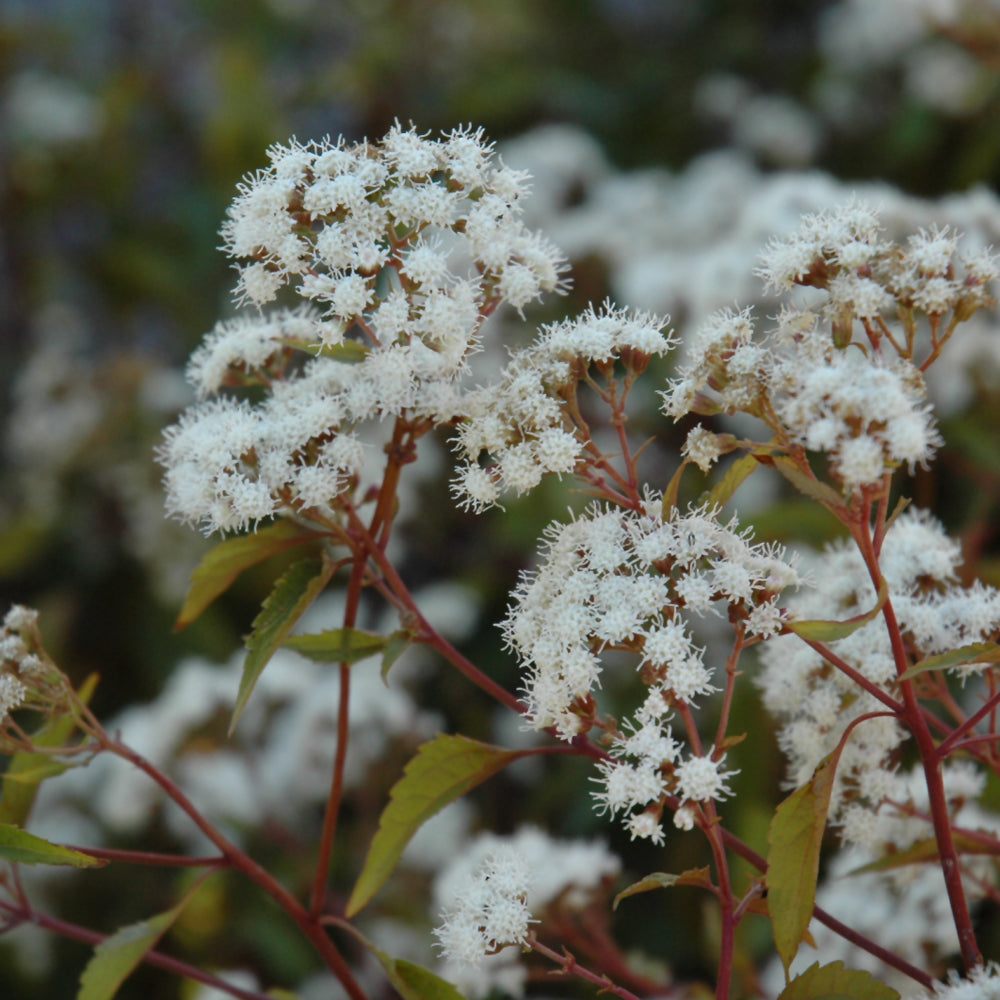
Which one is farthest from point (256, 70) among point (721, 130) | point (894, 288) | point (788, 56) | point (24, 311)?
point (894, 288)

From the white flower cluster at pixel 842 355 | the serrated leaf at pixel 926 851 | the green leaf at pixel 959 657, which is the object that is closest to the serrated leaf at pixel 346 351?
the white flower cluster at pixel 842 355

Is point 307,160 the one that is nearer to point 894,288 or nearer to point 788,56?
point 894,288

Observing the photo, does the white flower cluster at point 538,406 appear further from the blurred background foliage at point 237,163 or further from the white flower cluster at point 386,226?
the blurred background foliage at point 237,163

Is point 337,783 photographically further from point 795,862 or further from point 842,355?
point 842,355

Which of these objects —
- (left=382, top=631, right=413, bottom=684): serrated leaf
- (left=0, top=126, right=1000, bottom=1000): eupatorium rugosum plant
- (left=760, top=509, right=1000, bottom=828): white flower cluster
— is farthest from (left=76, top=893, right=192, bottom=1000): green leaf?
(left=760, top=509, right=1000, bottom=828): white flower cluster

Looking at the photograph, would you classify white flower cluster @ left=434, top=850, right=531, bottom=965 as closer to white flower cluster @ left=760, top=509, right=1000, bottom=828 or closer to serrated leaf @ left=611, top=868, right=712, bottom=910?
serrated leaf @ left=611, top=868, right=712, bottom=910

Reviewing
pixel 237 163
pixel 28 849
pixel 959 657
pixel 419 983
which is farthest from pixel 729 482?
pixel 237 163
